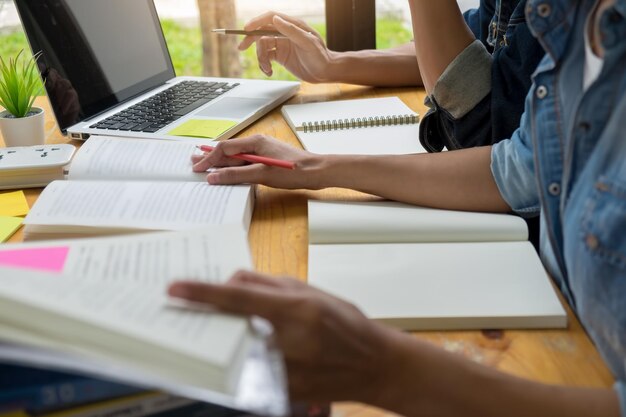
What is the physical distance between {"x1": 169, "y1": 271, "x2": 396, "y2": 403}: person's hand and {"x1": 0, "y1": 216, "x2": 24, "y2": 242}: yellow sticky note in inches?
19.3

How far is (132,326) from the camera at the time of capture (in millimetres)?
510

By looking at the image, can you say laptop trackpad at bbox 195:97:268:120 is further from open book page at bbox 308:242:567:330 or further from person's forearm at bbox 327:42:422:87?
open book page at bbox 308:242:567:330

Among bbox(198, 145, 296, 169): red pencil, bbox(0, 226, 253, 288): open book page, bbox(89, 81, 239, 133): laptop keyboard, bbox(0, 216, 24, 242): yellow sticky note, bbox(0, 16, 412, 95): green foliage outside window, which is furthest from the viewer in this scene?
bbox(0, 16, 412, 95): green foliage outside window

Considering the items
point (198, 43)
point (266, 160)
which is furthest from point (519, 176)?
point (198, 43)

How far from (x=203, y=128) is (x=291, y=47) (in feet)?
1.12

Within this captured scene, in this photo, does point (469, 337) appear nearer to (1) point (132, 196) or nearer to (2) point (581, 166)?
(2) point (581, 166)

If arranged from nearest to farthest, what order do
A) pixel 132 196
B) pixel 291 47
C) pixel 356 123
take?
pixel 132 196 → pixel 356 123 → pixel 291 47

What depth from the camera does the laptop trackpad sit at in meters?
1.39

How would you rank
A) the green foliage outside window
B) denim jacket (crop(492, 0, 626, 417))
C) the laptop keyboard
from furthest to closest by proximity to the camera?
the green foliage outside window, the laptop keyboard, denim jacket (crop(492, 0, 626, 417))

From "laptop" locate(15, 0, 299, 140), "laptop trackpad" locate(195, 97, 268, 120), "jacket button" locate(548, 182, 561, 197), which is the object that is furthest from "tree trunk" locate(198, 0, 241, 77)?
"jacket button" locate(548, 182, 561, 197)

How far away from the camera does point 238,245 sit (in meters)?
0.68

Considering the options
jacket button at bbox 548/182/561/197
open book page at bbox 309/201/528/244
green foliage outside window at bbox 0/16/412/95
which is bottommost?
green foliage outside window at bbox 0/16/412/95

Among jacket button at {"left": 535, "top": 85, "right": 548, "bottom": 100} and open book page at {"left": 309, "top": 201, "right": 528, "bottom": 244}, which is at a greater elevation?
jacket button at {"left": 535, "top": 85, "right": 548, "bottom": 100}

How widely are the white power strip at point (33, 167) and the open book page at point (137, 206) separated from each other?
0.35ft
